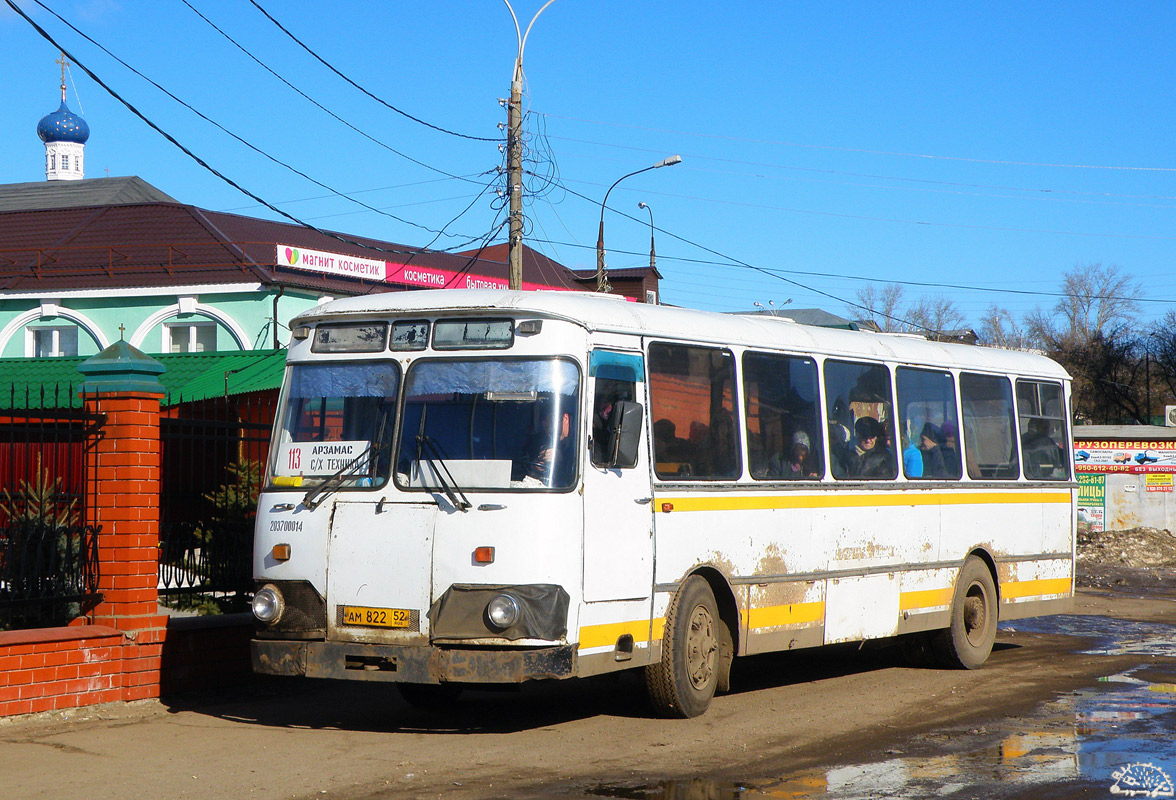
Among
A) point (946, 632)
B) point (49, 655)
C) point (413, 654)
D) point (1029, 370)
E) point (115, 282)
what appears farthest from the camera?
point (115, 282)

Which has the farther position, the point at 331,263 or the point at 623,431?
the point at 331,263

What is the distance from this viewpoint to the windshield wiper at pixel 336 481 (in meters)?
8.79

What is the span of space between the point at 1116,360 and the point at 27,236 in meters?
53.2

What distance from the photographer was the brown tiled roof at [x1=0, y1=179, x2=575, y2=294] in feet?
110

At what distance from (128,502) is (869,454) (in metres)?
6.16

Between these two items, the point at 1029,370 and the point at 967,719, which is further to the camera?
the point at 1029,370

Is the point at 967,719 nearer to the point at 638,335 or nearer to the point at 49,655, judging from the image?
the point at 638,335

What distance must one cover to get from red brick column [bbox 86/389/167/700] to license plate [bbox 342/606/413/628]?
7.68 feet

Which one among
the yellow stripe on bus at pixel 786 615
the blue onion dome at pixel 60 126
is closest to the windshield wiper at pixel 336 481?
the yellow stripe on bus at pixel 786 615

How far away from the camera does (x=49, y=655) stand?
30.4ft

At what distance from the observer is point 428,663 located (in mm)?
8211

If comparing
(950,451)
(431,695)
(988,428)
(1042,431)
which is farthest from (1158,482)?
(431,695)

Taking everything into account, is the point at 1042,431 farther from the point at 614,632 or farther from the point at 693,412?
the point at 614,632

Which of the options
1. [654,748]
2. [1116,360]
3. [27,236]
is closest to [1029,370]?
[654,748]
